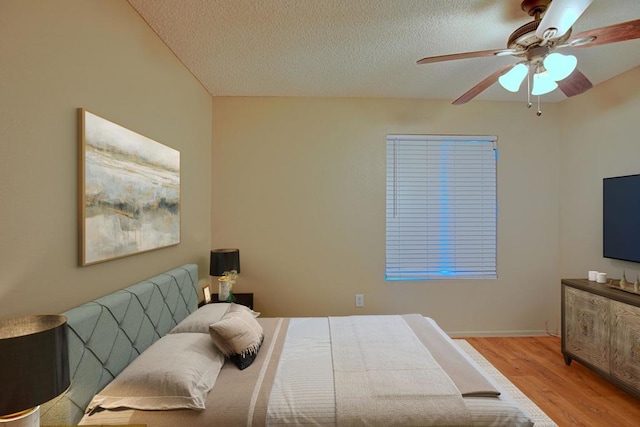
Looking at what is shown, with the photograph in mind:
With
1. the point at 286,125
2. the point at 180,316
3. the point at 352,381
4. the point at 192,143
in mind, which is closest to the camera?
the point at 352,381

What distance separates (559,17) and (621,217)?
222cm

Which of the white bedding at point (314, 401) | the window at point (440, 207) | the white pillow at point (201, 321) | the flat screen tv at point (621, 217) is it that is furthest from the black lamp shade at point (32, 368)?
the flat screen tv at point (621, 217)

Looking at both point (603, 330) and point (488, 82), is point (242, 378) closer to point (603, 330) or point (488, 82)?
point (488, 82)

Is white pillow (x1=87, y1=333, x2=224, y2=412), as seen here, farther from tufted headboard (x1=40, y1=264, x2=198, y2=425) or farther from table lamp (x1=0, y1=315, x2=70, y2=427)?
table lamp (x1=0, y1=315, x2=70, y2=427)

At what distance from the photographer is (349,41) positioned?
7.54 feet

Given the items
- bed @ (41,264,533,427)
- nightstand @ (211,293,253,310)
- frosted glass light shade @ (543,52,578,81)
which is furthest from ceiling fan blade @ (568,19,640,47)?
nightstand @ (211,293,253,310)

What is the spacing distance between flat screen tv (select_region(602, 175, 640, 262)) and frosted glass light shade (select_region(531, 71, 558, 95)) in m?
1.36

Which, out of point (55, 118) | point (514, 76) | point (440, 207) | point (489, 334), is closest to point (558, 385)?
point (489, 334)

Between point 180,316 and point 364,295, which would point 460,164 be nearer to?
point 364,295

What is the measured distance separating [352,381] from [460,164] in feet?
9.07

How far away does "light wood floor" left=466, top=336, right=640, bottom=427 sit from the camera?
219 cm

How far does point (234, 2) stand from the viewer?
1878 mm

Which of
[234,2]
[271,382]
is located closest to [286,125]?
[234,2]

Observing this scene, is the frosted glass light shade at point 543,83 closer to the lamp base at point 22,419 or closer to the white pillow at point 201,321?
the white pillow at point 201,321
